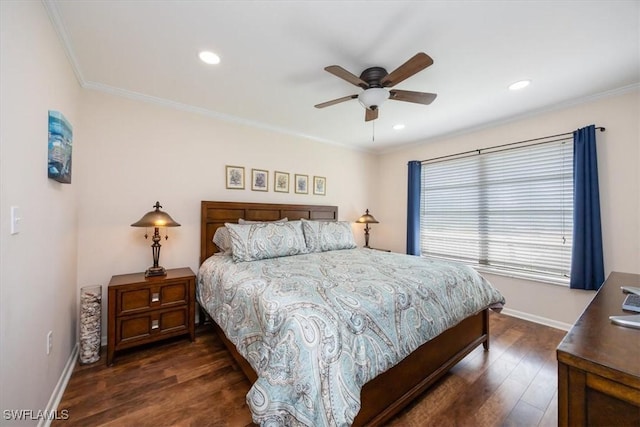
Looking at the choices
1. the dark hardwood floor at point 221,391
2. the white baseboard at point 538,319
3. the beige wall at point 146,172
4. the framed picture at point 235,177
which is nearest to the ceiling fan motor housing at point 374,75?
the beige wall at point 146,172

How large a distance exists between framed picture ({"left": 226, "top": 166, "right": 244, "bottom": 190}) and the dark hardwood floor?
72.5 inches

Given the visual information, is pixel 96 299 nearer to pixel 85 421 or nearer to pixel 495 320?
pixel 85 421

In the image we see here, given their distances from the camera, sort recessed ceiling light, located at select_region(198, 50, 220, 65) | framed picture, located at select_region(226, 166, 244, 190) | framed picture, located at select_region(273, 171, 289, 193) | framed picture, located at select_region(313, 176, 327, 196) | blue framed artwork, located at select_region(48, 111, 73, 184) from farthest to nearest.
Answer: framed picture, located at select_region(313, 176, 327, 196)
framed picture, located at select_region(273, 171, 289, 193)
framed picture, located at select_region(226, 166, 244, 190)
recessed ceiling light, located at select_region(198, 50, 220, 65)
blue framed artwork, located at select_region(48, 111, 73, 184)

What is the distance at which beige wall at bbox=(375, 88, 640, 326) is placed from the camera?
8.23 ft

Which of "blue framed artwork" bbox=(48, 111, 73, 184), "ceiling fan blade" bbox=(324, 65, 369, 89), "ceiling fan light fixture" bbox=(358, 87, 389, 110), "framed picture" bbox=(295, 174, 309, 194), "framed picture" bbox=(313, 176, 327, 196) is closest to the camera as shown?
"blue framed artwork" bbox=(48, 111, 73, 184)

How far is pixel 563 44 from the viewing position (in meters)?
1.89

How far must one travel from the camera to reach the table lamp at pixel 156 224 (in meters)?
2.36

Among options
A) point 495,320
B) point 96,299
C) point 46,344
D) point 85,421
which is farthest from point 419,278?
point 96,299

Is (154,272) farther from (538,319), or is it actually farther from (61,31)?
(538,319)

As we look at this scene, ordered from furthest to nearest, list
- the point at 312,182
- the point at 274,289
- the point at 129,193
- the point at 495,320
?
the point at 312,182
the point at 495,320
the point at 129,193
the point at 274,289

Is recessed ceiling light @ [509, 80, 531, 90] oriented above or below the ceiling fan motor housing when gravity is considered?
above

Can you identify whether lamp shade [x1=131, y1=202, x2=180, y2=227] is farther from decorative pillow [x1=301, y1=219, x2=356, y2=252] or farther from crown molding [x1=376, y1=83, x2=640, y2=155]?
crown molding [x1=376, y1=83, x2=640, y2=155]

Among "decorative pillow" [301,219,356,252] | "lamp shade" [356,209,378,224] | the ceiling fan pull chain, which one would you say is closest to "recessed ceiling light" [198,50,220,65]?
"decorative pillow" [301,219,356,252]

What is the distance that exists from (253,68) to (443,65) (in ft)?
5.33
